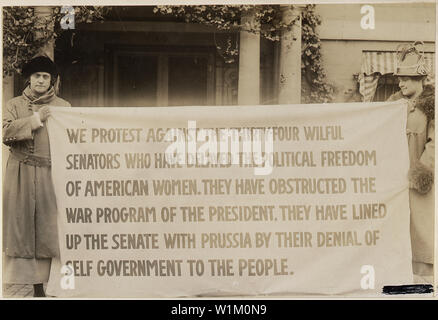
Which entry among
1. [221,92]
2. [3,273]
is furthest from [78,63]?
[3,273]

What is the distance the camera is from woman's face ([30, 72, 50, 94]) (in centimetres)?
481

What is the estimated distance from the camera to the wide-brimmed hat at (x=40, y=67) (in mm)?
4809

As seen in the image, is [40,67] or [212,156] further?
[40,67]

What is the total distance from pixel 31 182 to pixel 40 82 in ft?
2.38

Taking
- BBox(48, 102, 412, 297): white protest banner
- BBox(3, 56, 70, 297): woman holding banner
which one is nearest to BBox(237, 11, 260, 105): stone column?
BBox(48, 102, 412, 297): white protest banner

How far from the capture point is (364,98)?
481 centimetres

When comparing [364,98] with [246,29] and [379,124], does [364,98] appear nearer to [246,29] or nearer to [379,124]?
[379,124]

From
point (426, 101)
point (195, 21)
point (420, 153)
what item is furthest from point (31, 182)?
point (426, 101)

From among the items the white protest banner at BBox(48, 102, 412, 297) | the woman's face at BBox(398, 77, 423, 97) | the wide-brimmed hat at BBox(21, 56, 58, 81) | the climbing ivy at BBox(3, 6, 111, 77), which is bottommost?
the white protest banner at BBox(48, 102, 412, 297)

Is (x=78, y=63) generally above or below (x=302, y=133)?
above

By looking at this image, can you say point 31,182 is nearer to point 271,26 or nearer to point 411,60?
point 271,26

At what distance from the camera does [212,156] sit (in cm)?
471

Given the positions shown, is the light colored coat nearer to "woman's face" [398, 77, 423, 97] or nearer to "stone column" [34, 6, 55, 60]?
"woman's face" [398, 77, 423, 97]
